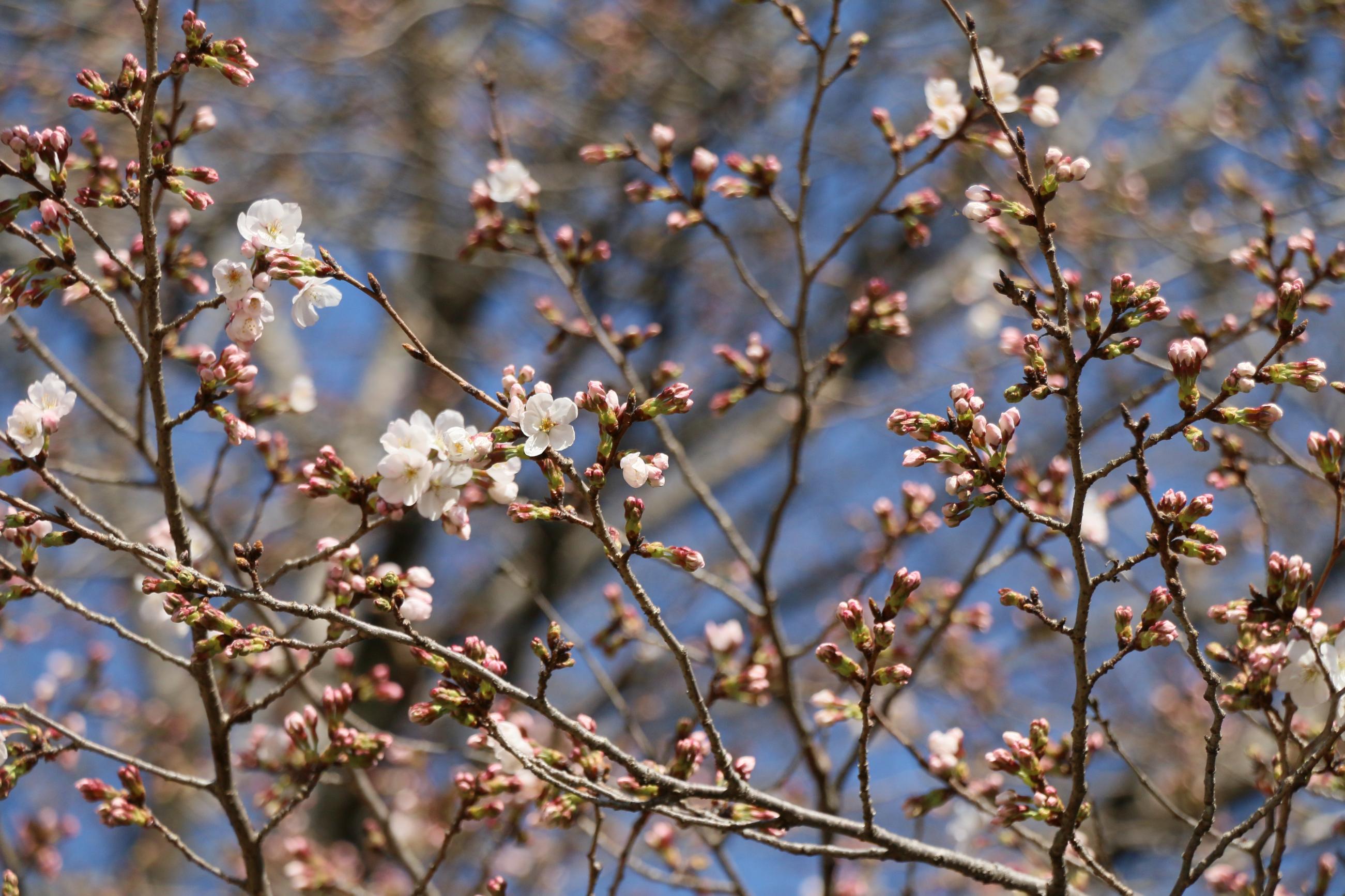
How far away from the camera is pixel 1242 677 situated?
6.86ft

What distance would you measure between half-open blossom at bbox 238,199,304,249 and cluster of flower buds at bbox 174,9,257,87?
233mm

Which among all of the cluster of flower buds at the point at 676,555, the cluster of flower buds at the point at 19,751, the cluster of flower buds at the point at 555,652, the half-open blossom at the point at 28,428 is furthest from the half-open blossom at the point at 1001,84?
the cluster of flower buds at the point at 19,751

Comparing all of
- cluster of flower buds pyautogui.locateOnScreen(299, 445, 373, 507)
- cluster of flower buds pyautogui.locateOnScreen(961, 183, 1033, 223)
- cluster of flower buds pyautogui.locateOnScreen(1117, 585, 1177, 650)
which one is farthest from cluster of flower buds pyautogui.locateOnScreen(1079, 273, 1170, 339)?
cluster of flower buds pyautogui.locateOnScreen(299, 445, 373, 507)

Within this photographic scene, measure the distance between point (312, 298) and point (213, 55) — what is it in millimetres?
536

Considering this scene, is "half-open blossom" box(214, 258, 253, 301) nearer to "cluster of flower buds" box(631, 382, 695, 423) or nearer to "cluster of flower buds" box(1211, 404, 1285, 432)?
"cluster of flower buds" box(631, 382, 695, 423)

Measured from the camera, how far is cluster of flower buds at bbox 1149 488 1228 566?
5.78ft

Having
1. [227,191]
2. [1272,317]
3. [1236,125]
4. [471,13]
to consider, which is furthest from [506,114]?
[1272,317]

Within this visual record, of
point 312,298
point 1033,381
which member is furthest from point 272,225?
point 1033,381

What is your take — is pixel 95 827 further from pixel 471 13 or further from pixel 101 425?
pixel 471 13

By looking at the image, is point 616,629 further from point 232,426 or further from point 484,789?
point 232,426

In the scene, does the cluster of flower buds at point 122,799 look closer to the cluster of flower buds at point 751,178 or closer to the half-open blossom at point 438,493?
the half-open blossom at point 438,493

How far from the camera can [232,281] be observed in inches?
75.0

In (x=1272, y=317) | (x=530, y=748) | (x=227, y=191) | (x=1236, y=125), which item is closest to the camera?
(x=530, y=748)

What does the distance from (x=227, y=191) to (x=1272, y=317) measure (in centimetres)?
604
